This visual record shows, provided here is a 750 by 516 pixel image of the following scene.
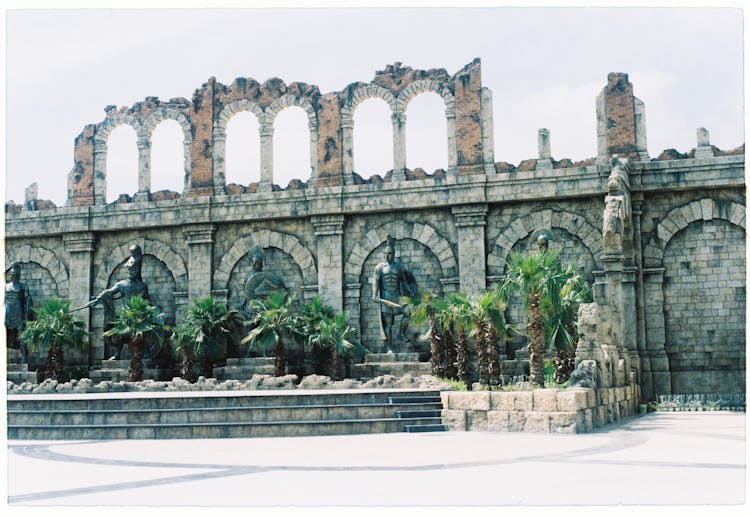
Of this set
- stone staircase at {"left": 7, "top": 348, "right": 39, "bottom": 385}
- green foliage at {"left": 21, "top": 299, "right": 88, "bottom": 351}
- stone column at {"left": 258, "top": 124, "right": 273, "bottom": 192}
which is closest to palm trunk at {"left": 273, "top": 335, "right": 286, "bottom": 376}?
stone column at {"left": 258, "top": 124, "right": 273, "bottom": 192}

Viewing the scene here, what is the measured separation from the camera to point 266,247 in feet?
91.8

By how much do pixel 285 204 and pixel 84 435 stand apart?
40.6 ft

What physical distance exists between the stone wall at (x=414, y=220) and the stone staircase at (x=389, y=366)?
183cm

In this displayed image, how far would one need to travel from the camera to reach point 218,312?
26062mm

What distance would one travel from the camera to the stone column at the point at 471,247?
2583 cm

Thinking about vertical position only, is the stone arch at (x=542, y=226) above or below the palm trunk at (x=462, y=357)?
above

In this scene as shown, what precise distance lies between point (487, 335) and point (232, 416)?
644 cm

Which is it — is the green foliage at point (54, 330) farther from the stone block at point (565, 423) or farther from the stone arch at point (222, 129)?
the stone block at point (565, 423)

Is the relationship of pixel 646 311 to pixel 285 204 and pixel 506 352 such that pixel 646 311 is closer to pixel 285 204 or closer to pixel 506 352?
pixel 506 352

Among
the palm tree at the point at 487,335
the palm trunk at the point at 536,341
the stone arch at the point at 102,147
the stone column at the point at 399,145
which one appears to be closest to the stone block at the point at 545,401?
the palm trunk at the point at 536,341

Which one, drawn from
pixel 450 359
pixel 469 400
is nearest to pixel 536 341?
pixel 469 400

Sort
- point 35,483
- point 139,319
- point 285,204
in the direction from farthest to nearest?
point 285,204
point 139,319
point 35,483

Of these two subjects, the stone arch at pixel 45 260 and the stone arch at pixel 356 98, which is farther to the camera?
the stone arch at pixel 45 260

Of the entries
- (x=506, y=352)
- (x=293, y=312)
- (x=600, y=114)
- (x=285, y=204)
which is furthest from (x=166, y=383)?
(x=600, y=114)
